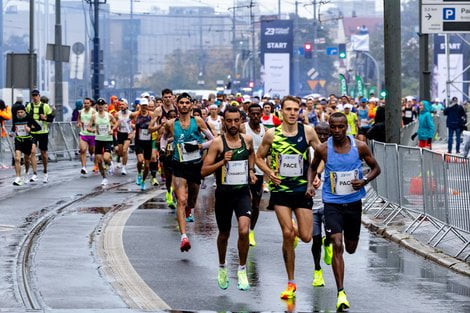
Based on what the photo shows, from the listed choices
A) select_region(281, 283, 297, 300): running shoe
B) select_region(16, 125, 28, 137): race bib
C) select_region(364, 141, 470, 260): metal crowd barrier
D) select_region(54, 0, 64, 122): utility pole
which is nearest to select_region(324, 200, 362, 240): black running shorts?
select_region(281, 283, 297, 300): running shoe

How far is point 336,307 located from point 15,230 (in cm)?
722

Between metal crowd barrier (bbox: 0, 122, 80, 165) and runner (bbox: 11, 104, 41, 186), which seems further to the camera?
metal crowd barrier (bbox: 0, 122, 80, 165)

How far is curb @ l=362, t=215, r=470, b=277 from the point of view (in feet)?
48.2

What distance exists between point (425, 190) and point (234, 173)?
5203 mm

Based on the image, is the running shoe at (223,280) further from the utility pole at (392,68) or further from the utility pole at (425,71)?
the utility pole at (425,71)

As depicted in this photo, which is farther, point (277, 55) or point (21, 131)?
point (277, 55)

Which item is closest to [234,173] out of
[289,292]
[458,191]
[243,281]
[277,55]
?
[243,281]

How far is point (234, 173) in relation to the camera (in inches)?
517

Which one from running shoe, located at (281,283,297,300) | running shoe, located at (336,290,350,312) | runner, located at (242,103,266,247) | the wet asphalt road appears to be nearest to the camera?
running shoe, located at (336,290,350,312)

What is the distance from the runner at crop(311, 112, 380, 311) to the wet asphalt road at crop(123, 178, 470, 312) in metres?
0.65

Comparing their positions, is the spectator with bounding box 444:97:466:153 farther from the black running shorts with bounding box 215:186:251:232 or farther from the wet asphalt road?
the black running shorts with bounding box 215:186:251:232

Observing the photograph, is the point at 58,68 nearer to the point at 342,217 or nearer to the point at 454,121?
the point at 454,121

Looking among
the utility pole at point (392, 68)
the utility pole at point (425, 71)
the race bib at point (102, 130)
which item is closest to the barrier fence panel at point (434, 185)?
the utility pole at point (392, 68)

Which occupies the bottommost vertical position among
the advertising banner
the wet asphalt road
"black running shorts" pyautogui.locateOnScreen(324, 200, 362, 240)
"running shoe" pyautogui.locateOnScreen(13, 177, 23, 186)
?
the wet asphalt road
